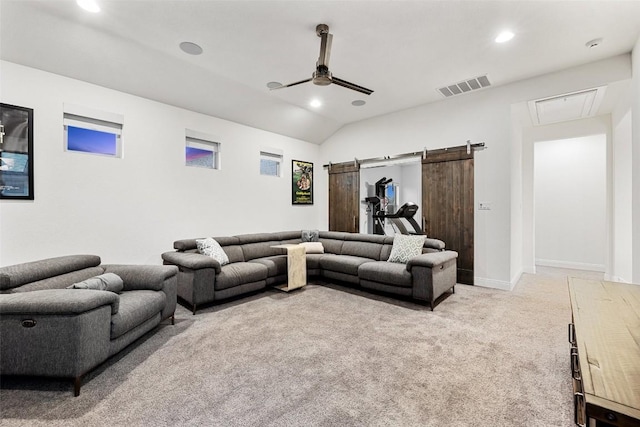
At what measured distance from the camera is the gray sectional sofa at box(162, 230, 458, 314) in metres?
3.52

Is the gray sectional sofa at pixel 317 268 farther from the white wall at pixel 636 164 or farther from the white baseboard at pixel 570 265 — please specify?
the white baseboard at pixel 570 265

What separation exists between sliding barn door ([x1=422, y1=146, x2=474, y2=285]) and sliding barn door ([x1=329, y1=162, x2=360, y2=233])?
1528 mm

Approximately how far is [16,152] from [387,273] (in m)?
4.50

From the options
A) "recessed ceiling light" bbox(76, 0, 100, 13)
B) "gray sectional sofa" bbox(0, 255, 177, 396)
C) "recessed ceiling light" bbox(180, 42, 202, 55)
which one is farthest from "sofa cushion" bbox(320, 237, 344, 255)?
"recessed ceiling light" bbox(76, 0, 100, 13)

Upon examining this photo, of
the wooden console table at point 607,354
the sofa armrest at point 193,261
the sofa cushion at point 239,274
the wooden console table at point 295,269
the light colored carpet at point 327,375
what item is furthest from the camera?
the wooden console table at point 295,269

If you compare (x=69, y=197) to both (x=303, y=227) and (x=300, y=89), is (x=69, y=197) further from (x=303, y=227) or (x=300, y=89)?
(x=303, y=227)

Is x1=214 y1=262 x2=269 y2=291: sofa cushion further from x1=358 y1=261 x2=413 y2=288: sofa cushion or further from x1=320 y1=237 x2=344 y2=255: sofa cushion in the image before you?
x1=320 y1=237 x2=344 y2=255: sofa cushion

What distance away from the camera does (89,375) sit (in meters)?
2.14

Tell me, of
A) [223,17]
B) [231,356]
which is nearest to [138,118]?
[223,17]

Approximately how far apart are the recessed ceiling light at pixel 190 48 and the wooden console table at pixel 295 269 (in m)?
2.89

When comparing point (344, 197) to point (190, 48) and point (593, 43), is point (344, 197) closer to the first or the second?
point (190, 48)

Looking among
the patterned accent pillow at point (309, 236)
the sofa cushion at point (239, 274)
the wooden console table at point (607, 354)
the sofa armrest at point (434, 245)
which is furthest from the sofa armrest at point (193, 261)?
the wooden console table at point (607, 354)

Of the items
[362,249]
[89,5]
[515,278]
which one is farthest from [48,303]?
[515,278]

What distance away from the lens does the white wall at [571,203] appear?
569 cm
